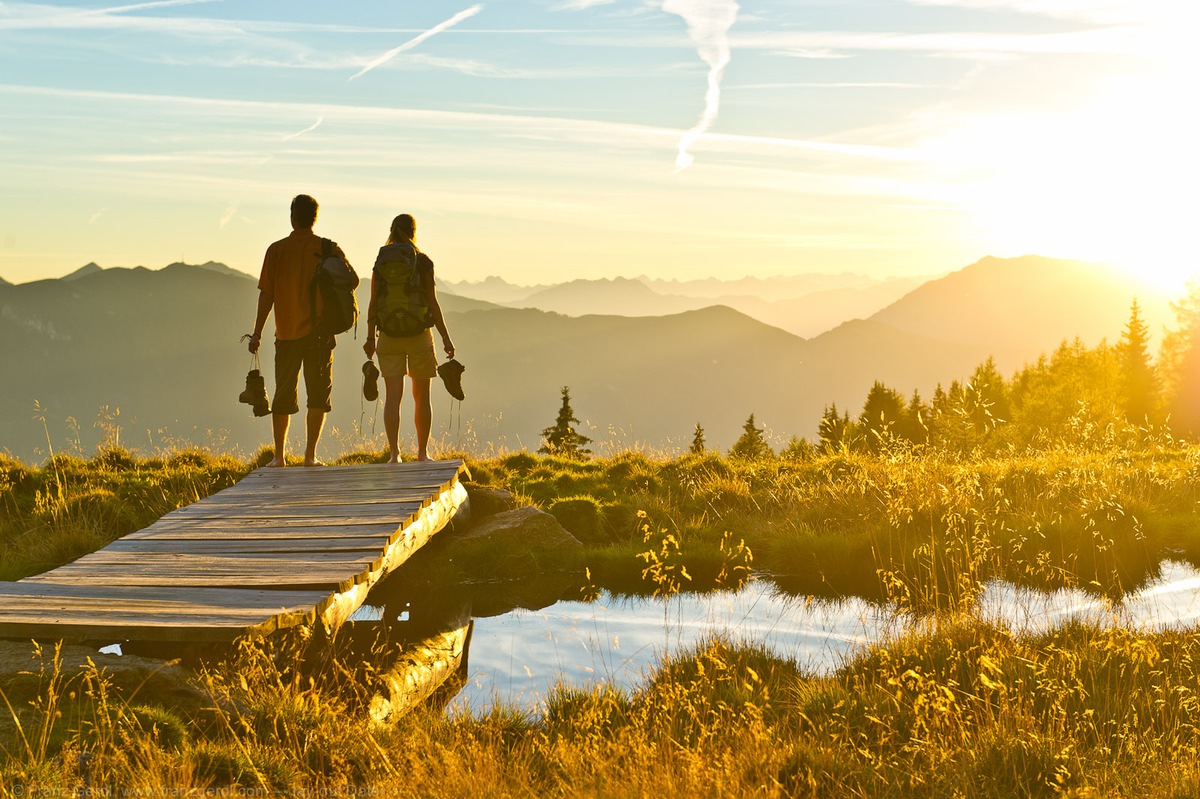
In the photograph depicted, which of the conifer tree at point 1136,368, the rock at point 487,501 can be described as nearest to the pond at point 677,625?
the rock at point 487,501

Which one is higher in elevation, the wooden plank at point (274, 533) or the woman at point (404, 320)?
the woman at point (404, 320)

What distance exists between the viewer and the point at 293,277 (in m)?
10.9

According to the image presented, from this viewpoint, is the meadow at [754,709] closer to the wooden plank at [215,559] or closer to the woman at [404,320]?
the wooden plank at [215,559]

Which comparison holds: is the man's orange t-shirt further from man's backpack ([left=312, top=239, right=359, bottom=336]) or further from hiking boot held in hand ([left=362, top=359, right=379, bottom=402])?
hiking boot held in hand ([left=362, top=359, right=379, bottom=402])

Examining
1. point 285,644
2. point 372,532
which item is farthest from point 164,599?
point 372,532

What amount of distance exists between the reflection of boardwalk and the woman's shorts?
3.81 ft

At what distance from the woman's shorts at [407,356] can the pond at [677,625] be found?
Answer: 2882 mm

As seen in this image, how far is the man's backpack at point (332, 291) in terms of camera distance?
1078 cm

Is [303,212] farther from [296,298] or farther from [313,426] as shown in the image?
[313,426]

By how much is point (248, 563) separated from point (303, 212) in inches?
188

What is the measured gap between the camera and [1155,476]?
43.1ft

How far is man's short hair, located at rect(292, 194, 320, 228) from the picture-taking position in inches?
431

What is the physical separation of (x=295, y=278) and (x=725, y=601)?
5930mm

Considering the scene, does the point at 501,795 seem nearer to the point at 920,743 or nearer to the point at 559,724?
the point at 559,724
